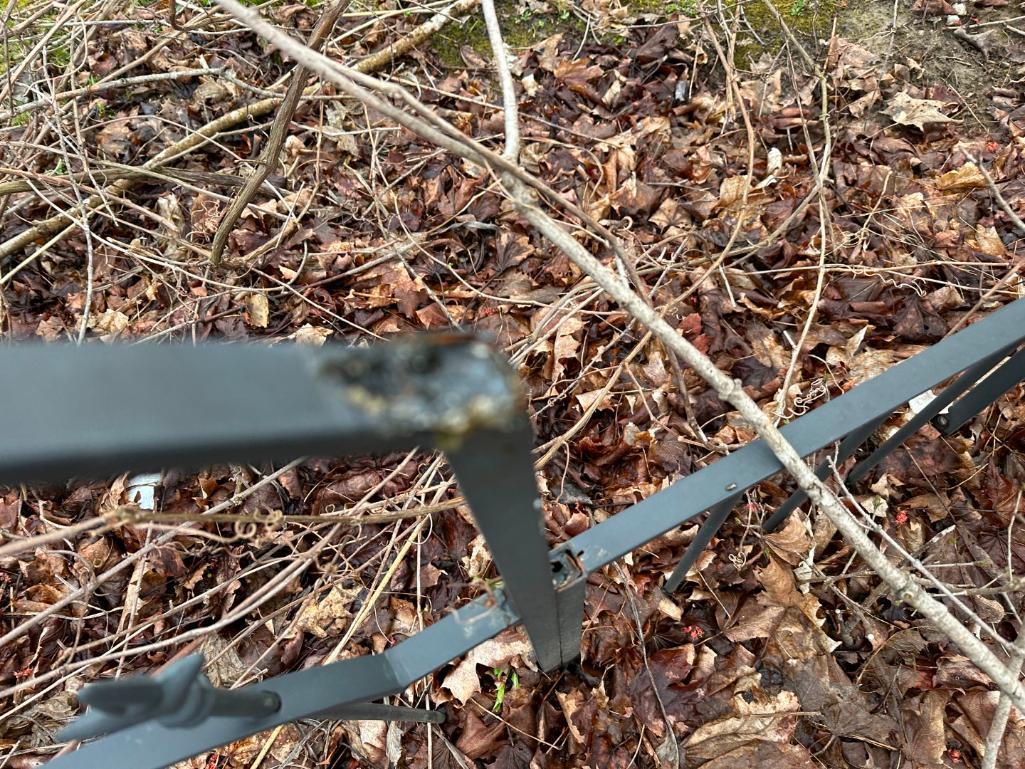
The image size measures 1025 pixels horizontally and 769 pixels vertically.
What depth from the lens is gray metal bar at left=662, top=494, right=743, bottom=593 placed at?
1.43m

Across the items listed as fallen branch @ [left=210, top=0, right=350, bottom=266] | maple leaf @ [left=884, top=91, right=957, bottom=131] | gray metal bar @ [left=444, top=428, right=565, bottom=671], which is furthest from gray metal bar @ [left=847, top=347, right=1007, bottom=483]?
fallen branch @ [left=210, top=0, right=350, bottom=266]

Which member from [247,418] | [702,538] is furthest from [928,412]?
[247,418]

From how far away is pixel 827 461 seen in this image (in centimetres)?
170

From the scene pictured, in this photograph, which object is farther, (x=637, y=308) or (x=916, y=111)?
(x=916, y=111)

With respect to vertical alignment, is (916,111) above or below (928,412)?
above

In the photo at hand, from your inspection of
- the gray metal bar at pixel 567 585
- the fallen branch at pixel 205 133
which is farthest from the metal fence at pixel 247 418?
the fallen branch at pixel 205 133

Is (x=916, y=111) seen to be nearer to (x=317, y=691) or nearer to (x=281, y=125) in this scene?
(x=281, y=125)

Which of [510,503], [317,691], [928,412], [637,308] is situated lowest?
[928,412]

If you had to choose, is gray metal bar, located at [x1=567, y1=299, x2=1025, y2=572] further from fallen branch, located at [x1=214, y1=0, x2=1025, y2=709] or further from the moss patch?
the moss patch

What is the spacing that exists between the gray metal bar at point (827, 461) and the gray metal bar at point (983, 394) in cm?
38

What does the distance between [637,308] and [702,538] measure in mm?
868

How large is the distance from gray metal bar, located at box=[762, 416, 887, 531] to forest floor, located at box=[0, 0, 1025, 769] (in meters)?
0.09

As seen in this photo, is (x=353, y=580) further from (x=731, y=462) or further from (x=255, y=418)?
(x=255, y=418)

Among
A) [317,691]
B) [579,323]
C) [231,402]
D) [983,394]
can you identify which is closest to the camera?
[231,402]
